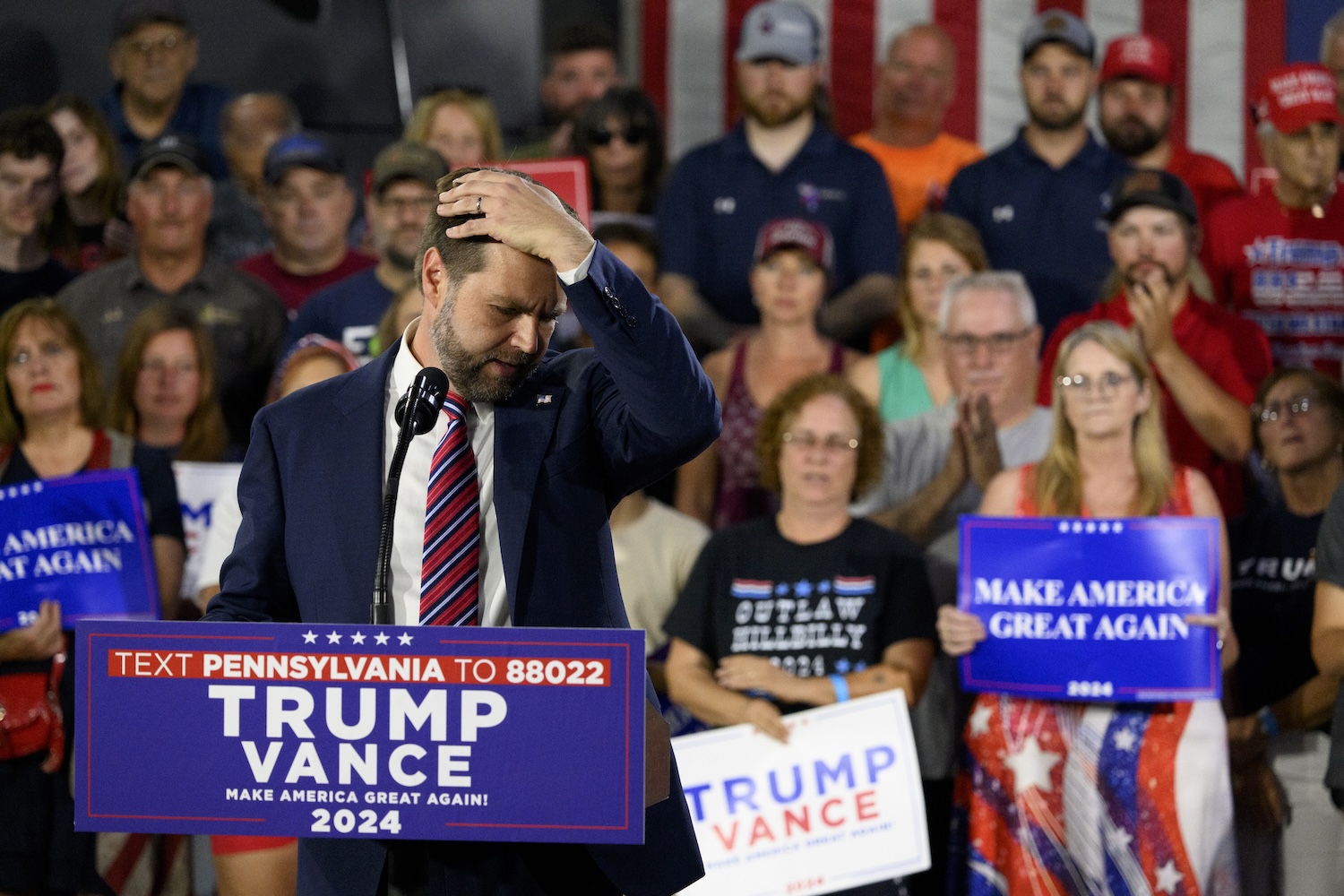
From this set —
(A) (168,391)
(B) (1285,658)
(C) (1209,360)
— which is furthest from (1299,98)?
(A) (168,391)

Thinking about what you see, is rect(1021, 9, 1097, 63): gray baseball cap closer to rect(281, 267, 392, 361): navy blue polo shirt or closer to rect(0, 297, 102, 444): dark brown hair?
rect(281, 267, 392, 361): navy blue polo shirt

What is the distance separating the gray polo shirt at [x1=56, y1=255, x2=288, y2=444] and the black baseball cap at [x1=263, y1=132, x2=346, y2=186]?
47 cm

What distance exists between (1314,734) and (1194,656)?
0.58 metres

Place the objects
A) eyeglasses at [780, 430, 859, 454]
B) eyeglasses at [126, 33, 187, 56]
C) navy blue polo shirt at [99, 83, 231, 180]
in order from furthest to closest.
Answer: navy blue polo shirt at [99, 83, 231, 180], eyeglasses at [126, 33, 187, 56], eyeglasses at [780, 430, 859, 454]

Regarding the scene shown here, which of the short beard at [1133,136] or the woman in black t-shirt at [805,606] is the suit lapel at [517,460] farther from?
the short beard at [1133,136]

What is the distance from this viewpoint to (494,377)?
6.93ft

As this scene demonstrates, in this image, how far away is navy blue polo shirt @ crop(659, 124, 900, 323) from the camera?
18.3 feet

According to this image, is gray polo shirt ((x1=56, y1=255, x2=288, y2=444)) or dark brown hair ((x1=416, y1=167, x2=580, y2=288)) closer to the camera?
dark brown hair ((x1=416, y1=167, x2=580, y2=288))

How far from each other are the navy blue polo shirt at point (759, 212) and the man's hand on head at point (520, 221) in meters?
3.54

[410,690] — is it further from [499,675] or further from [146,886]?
[146,886]

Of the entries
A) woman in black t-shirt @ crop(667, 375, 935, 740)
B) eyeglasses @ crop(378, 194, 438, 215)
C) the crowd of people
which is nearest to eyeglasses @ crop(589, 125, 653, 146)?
the crowd of people

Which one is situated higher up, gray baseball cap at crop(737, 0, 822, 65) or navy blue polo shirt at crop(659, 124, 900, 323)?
gray baseball cap at crop(737, 0, 822, 65)

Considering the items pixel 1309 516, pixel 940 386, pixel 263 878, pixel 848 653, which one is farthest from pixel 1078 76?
pixel 263 878

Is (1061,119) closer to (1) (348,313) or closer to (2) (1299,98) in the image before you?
(2) (1299,98)
